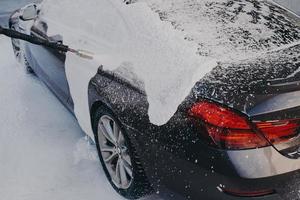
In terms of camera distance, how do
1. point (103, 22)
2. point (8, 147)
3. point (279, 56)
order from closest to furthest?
point (279, 56) → point (103, 22) → point (8, 147)

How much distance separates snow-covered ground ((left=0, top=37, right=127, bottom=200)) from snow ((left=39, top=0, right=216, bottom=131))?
38 centimetres

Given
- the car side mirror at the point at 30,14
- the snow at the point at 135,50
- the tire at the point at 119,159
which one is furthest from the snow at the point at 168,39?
the car side mirror at the point at 30,14

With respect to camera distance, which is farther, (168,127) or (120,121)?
(120,121)

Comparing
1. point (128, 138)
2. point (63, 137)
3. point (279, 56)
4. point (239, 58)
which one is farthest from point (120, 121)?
point (63, 137)

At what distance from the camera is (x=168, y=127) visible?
6.87ft

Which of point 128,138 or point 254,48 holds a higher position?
point 254,48

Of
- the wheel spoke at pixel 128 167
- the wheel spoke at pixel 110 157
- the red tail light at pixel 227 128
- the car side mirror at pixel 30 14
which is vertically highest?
the red tail light at pixel 227 128

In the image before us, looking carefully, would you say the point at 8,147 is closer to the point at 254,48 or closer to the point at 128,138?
the point at 128,138

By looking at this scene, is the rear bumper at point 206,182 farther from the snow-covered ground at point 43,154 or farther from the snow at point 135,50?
the snow-covered ground at point 43,154

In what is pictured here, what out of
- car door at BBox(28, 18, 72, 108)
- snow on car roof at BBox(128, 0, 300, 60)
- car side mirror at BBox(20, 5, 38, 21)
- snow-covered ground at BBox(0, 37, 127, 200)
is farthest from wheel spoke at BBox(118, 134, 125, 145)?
car side mirror at BBox(20, 5, 38, 21)

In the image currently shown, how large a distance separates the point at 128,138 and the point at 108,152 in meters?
0.54

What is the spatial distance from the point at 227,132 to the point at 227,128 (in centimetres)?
2

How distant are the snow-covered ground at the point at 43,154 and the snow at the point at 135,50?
1.26ft

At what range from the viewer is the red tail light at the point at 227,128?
1853mm
